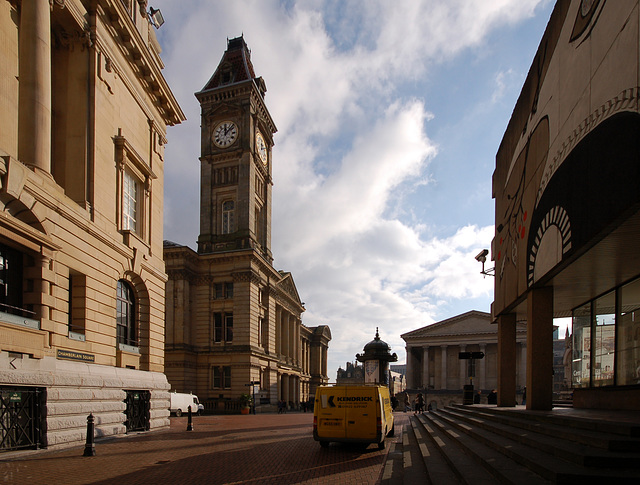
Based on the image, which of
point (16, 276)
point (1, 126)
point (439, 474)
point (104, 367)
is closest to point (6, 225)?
point (16, 276)

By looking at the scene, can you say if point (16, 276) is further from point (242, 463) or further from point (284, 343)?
point (284, 343)

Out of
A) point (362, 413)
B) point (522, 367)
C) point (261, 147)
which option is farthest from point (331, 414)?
point (522, 367)

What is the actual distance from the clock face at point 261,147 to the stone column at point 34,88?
4362cm

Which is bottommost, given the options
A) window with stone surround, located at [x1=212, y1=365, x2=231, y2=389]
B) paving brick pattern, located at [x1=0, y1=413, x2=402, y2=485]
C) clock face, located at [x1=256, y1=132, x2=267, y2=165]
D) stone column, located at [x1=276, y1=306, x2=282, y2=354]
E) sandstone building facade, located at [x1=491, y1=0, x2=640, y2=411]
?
window with stone surround, located at [x1=212, y1=365, x2=231, y2=389]

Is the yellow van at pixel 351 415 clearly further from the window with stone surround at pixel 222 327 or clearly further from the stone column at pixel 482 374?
the stone column at pixel 482 374

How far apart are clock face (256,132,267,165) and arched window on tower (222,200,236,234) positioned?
748 centimetres

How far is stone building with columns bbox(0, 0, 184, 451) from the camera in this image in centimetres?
1362

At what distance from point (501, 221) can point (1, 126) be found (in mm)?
18437

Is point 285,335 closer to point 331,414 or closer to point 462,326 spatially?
point 462,326

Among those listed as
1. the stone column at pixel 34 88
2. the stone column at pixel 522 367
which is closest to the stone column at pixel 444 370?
the stone column at pixel 522 367

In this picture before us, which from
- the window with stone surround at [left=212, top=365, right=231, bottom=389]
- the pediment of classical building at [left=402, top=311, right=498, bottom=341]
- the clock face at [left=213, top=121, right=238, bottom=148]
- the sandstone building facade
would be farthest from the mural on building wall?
the pediment of classical building at [left=402, top=311, right=498, bottom=341]

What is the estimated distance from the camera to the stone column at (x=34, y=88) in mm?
14812

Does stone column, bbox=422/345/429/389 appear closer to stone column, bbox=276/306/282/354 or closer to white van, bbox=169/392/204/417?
stone column, bbox=276/306/282/354

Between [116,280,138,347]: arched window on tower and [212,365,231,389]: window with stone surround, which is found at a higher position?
[116,280,138,347]: arched window on tower
